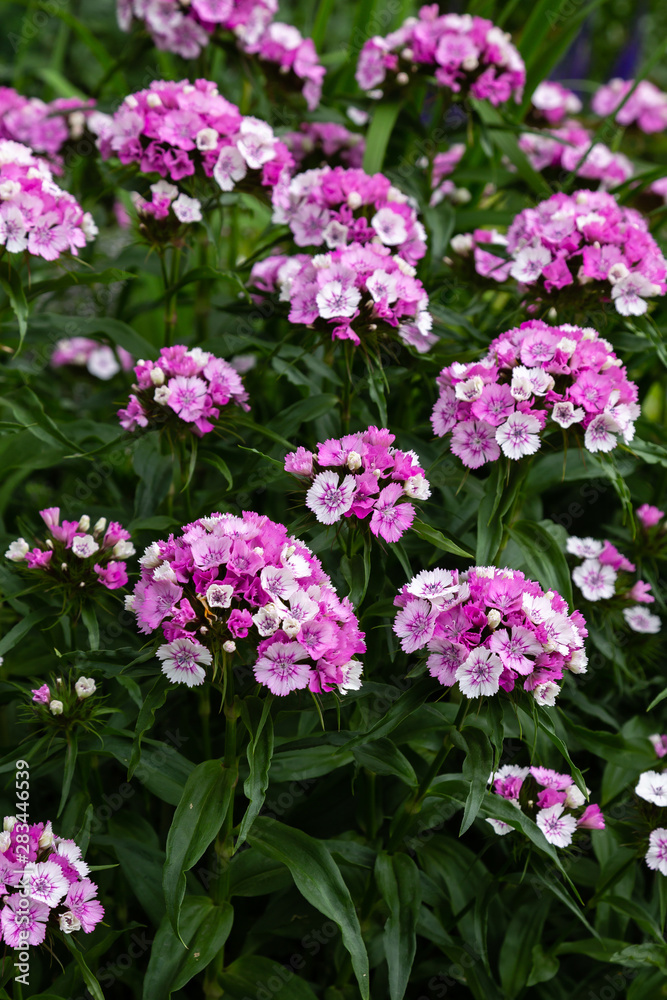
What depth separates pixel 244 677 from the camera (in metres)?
1.75

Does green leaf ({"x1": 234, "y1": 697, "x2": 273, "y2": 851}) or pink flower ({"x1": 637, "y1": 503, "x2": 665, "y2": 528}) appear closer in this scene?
green leaf ({"x1": 234, "y1": 697, "x2": 273, "y2": 851})

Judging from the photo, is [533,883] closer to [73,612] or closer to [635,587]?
[635,587]

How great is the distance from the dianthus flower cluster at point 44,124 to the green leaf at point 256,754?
229cm

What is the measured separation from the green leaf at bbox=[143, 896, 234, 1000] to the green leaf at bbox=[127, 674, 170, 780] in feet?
1.36

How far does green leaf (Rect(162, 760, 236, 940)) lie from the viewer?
143 centimetres

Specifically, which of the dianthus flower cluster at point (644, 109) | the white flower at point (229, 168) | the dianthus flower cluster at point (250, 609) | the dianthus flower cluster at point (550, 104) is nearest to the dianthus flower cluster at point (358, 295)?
the white flower at point (229, 168)

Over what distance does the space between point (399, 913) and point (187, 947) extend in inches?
16.1

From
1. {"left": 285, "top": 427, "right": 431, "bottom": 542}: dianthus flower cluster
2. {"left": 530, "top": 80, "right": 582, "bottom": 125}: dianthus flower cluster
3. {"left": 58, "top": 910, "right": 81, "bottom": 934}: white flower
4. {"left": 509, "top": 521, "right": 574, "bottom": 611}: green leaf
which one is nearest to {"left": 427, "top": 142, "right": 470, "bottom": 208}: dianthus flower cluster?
{"left": 530, "top": 80, "right": 582, "bottom": 125}: dianthus flower cluster

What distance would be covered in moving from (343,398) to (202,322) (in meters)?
0.87

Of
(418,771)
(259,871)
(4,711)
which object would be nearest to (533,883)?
(418,771)

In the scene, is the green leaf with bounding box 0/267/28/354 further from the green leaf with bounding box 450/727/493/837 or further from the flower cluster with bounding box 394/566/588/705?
the green leaf with bounding box 450/727/493/837

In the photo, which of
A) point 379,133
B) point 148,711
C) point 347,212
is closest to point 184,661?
point 148,711

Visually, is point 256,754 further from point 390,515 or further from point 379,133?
point 379,133

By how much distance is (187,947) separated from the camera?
1.59 m
